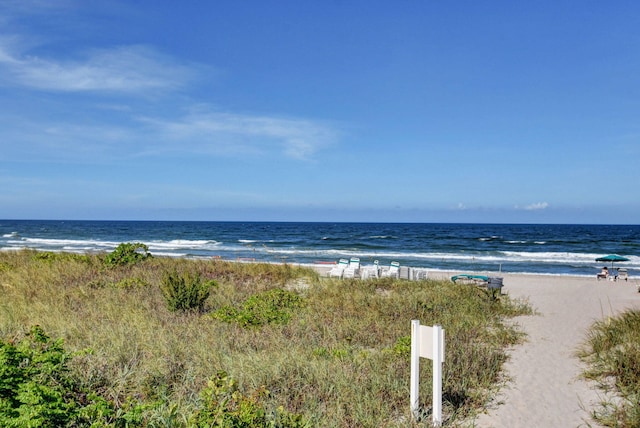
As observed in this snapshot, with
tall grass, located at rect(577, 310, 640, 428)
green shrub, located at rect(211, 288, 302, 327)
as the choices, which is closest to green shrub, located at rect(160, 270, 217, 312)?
green shrub, located at rect(211, 288, 302, 327)

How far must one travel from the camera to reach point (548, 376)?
22.6 feet

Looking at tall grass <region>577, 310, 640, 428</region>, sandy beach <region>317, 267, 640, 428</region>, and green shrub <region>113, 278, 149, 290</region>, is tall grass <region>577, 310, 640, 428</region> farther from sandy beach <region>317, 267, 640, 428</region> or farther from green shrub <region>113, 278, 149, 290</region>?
green shrub <region>113, 278, 149, 290</region>

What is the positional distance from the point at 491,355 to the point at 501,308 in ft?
16.2

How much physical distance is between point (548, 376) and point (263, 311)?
4.88 metres

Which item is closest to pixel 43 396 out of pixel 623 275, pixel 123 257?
pixel 123 257

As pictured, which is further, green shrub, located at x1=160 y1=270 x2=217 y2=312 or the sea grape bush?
green shrub, located at x1=160 y1=270 x2=217 y2=312

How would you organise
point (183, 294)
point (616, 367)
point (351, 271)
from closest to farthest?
point (616, 367) < point (183, 294) < point (351, 271)

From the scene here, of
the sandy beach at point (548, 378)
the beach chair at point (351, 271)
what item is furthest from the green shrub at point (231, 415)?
the beach chair at point (351, 271)

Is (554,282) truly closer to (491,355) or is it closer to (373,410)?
(491,355)

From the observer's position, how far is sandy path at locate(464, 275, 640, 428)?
540 centimetres

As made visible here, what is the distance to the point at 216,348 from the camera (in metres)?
6.63

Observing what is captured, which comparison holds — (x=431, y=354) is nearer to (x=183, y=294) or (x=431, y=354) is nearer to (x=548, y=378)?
(x=548, y=378)

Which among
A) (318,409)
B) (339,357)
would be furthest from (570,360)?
(318,409)

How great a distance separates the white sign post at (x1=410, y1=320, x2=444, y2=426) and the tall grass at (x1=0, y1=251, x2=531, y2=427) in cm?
19
